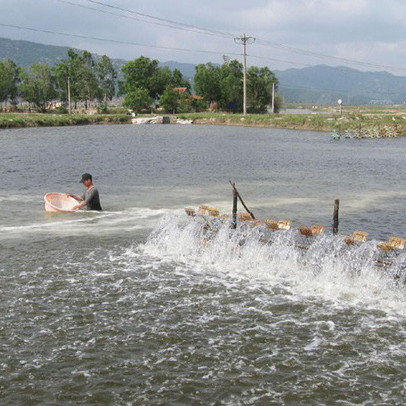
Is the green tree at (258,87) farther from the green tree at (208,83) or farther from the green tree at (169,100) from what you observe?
the green tree at (169,100)

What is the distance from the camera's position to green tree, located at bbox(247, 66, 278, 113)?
151 metres

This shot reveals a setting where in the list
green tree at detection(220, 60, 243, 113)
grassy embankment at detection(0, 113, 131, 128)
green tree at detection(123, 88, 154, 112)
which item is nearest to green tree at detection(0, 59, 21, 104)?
green tree at detection(123, 88, 154, 112)

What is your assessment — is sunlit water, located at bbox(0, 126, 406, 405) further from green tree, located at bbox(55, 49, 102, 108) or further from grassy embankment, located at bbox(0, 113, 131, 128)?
green tree, located at bbox(55, 49, 102, 108)

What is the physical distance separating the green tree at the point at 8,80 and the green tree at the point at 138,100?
39.4 m

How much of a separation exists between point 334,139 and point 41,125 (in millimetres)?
65855

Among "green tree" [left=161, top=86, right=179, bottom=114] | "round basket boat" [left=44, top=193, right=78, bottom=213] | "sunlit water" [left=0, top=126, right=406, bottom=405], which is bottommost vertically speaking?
"sunlit water" [left=0, top=126, right=406, bottom=405]

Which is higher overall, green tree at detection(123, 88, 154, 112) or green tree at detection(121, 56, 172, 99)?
green tree at detection(121, 56, 172, 99)

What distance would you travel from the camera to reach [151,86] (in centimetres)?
16650

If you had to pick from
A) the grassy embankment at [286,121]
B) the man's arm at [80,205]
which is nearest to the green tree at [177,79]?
the grassy embankment at [286,121]

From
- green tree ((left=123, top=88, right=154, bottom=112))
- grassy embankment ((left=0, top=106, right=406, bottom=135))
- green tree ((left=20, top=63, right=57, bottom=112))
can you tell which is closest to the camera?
grassy embankment ((left=0, top=106, right=406, bottom=135))

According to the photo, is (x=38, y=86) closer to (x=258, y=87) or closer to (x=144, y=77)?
(x=144, y=77)

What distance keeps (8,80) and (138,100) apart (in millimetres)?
45113

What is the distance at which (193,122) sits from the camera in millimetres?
129375

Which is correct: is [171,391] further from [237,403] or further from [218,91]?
[218,91]
